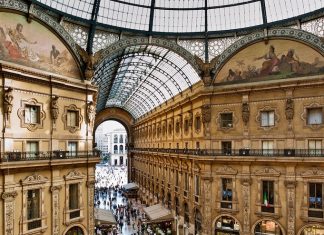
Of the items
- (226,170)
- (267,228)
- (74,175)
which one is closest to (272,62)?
(226,170)

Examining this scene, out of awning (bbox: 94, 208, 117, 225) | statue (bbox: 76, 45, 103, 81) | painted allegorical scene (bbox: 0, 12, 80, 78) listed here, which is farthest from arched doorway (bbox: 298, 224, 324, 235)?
painted allegorical scene (bbox: 0, 12, 80, 78)

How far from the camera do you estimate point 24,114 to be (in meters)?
24.6

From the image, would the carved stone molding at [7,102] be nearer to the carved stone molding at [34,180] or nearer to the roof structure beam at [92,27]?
the carved stone molding at [34,180]

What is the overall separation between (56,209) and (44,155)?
14.1 feet

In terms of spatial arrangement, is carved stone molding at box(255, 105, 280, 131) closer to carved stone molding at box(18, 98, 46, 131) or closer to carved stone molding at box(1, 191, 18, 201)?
carved stone molding at box(18, 98, 46, 131)

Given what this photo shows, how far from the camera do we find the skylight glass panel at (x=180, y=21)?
35.3 meters

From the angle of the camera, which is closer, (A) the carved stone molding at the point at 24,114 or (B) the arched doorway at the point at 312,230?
(A) the carved stone molding at the point at 24,114

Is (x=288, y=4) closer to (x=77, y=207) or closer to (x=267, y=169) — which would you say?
(x=267, y=169)

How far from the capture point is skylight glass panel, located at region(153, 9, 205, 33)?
35.3 metres

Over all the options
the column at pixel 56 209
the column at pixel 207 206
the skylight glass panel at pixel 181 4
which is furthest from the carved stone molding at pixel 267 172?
the skylight glass panel at pixel 181 4

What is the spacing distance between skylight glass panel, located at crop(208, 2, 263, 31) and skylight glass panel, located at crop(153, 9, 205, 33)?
3.45ft

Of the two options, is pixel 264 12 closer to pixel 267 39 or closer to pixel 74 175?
pixel 267 39

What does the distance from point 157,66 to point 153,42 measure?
40.9 ft

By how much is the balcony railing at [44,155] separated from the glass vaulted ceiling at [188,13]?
12108 millimetres
